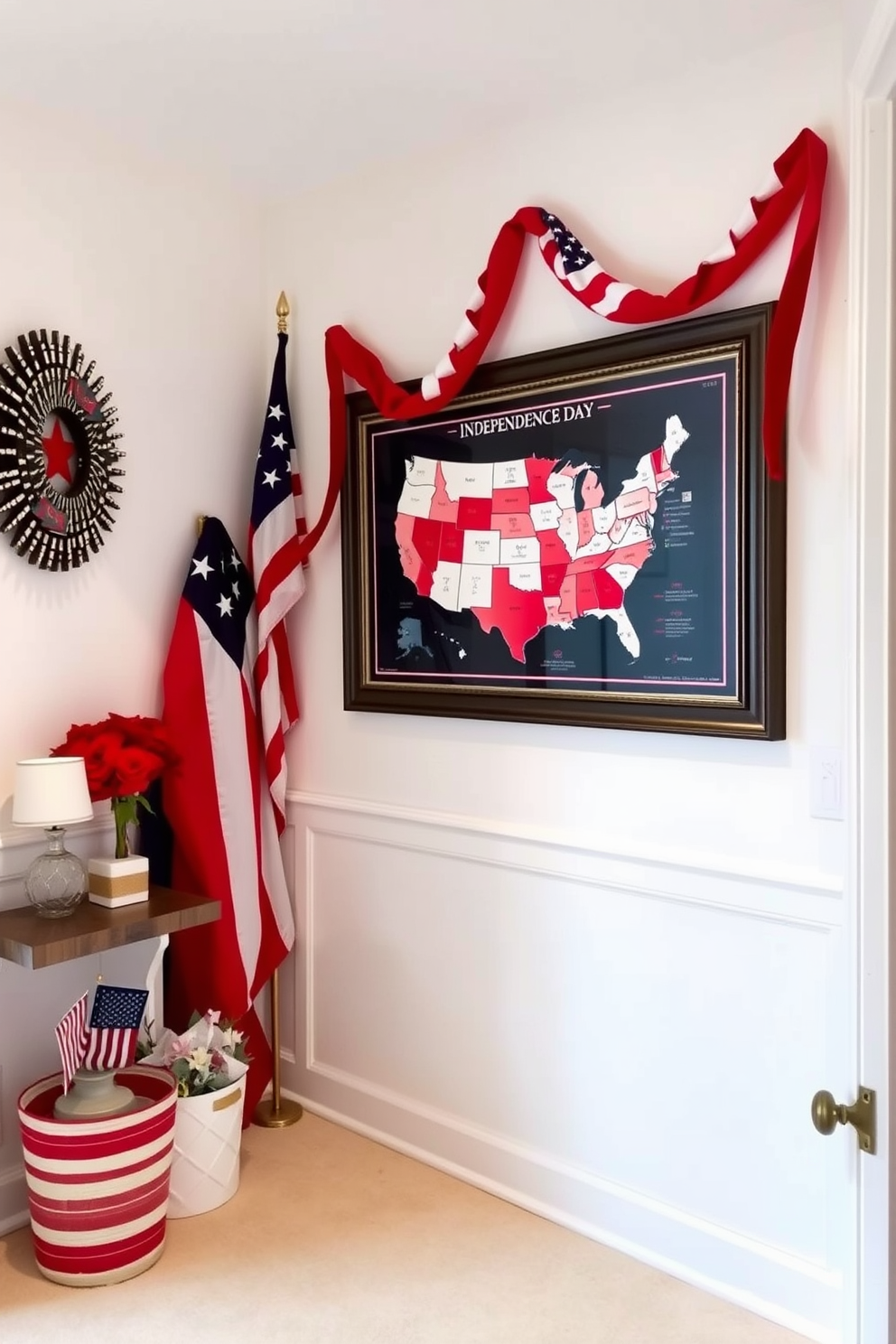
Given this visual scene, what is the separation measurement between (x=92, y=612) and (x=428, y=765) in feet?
3.00

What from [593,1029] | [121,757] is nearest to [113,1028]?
[121,757]

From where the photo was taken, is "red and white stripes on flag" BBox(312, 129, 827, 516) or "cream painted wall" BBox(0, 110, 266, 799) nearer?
"red and white stripes on flag" BBox(312, 129, 827, 516)

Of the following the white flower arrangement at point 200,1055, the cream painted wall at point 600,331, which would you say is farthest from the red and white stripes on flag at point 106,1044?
the cream painted wall at point 600,331

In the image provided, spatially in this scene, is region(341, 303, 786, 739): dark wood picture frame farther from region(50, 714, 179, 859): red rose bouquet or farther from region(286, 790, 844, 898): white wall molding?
region(50, 714, 179, 859): red rose bouquet

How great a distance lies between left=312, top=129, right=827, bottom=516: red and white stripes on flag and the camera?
1946mm

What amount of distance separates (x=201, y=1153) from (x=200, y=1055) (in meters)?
0.21

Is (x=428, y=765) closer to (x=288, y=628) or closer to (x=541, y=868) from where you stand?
(x=541, y=868)

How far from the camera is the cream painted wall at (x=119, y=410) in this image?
8.09 ft

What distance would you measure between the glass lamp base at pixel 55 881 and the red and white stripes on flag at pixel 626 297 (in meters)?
1.03

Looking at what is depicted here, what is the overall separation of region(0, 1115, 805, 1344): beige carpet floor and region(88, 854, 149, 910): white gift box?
750 millimetres

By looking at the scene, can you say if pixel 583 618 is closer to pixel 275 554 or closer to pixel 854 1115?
pixel 275 554

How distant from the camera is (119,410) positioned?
8.82 feet

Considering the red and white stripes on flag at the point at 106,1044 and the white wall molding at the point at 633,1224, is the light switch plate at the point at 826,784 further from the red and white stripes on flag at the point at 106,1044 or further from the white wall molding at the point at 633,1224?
the red and white stripes on flag at the point at 106,1044

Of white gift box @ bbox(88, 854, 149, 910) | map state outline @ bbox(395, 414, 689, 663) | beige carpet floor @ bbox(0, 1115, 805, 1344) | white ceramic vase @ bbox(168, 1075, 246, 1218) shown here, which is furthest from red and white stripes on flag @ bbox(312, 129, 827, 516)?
beige carpet floor @ bbox(0, 1115, 805, 1344)
